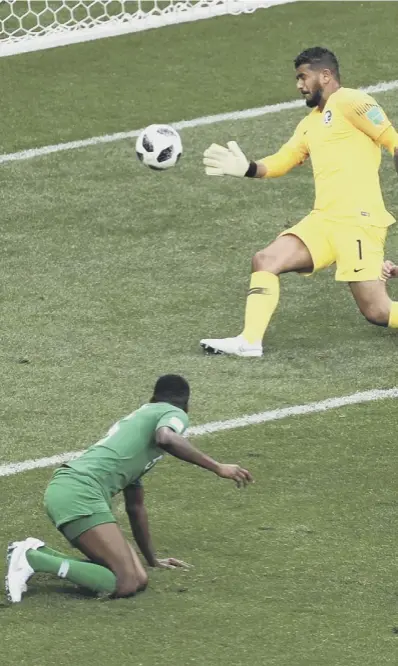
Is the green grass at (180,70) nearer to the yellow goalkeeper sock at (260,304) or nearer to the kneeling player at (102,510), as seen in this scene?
the yellow goalkeeper sock at (260,304)

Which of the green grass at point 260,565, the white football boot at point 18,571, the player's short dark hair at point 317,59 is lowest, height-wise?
the green grass at point 260,565

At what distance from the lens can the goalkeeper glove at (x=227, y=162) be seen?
10883 millimetres

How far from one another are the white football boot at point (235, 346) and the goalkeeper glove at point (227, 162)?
109 centimetres

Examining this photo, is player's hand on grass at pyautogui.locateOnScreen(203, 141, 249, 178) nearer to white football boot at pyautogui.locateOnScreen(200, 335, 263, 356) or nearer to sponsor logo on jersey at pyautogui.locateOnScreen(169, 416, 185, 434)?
white football boot at pyautogui.locateOnScreen(200, 335, 263, 356)

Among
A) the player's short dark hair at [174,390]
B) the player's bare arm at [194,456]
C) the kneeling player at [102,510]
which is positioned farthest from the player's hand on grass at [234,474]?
the player's short dark hair at [174,390]

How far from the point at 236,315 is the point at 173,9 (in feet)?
16.5

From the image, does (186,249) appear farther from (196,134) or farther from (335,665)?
(335,665)

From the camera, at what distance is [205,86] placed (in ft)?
49.5

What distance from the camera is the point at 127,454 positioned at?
25.1 ft

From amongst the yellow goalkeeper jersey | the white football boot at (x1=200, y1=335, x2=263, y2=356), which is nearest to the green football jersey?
the white football boot at (x1=200, y1=335, x2=263, y2=356)

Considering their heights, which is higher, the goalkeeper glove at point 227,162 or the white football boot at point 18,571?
the goalkeeper glove at point 227,162

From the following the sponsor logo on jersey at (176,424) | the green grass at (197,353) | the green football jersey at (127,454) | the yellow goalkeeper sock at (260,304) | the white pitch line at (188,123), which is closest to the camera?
the green grass at (197,353)

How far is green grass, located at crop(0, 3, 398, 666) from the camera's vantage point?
7426 millimetres

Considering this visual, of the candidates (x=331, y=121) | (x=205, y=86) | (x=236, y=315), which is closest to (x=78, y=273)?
(x=236, y=315)
